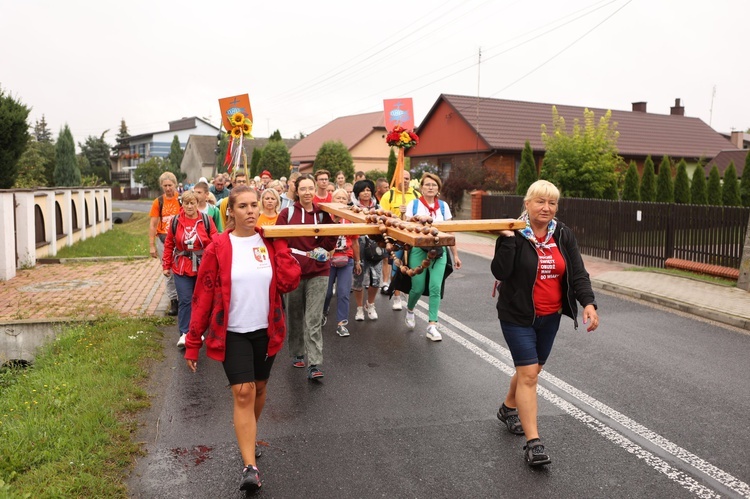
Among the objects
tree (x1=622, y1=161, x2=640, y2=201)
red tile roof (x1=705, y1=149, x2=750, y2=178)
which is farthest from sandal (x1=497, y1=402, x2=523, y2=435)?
red tile roof (x1=705, y1=149, x2=750, y2=178)

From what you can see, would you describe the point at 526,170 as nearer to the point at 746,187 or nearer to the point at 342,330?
the point at 746,187

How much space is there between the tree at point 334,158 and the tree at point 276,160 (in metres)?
6.23

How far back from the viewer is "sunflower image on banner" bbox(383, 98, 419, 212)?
Result: 25.2 ft

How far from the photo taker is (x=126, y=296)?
9.73m

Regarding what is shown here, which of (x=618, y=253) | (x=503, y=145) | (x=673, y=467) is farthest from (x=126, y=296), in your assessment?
(x=503, y=145)

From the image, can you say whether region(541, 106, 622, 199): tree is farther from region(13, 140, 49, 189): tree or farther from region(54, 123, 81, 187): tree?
region(54, 123, 81, 187): tree

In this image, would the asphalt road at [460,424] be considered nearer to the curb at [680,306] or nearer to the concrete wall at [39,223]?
Result: the curb at [680,306]

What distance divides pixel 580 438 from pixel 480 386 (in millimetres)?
1321

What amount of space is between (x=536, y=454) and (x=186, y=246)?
14.0ft

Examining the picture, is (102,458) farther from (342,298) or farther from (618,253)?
(618,253)

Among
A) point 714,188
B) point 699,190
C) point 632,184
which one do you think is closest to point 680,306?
point 632,184

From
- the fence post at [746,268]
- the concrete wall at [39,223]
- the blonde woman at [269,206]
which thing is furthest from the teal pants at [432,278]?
the concrete wall at [39,223]

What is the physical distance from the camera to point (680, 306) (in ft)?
31.8

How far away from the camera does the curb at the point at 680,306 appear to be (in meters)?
A: 8.68
